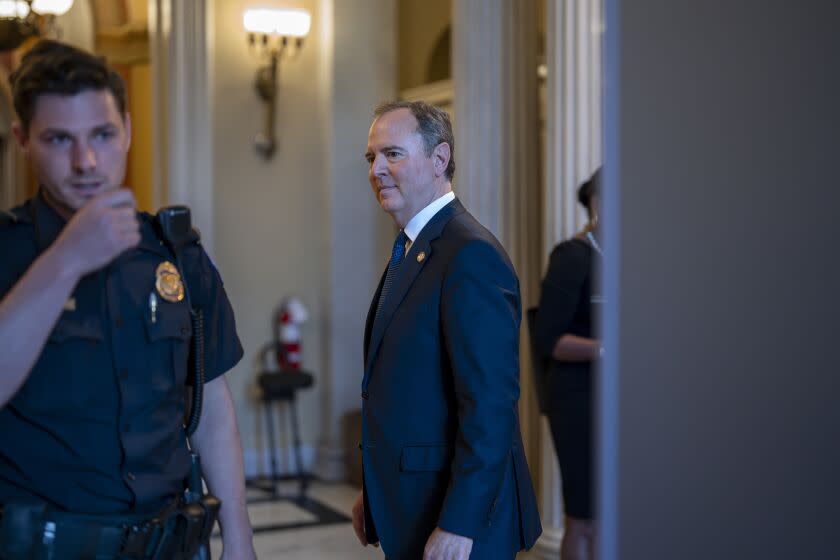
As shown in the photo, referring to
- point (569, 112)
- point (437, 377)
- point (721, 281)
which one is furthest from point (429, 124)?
point (569, 112)

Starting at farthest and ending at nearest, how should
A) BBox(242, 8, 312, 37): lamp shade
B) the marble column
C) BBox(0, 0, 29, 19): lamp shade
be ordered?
1. BBox(242, 8, 312, 37): lamp shade
2. BBox(0, 0, 29, 19): lamp shade
3. the marble column

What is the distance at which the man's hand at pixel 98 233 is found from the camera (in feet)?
3.94

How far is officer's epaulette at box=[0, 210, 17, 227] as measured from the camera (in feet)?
4.76

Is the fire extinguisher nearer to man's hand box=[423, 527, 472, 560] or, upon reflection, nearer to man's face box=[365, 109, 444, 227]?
man's face box=[365, 109, 444, 227]

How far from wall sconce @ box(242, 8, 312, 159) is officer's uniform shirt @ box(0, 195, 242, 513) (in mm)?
5300

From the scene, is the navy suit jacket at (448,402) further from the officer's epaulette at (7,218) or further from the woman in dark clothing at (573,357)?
the woman in dark clothing at (573,357)

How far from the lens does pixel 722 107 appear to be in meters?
1.20

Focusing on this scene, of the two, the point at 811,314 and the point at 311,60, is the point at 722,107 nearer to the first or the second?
the point at 811,314

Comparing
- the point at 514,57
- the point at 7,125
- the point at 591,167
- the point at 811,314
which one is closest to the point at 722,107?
the point at 811,314

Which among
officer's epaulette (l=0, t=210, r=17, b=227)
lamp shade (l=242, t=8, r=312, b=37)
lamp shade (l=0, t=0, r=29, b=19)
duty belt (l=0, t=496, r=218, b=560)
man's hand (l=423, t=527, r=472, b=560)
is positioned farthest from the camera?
lamp shade (l=242, t=8, r=312, b=37)

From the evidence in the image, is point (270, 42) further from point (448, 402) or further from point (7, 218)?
point (7, 218)

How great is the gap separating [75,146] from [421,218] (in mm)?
892

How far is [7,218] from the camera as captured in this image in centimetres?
145

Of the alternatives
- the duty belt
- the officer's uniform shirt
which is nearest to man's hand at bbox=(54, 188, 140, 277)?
the officer's uniform shirt
